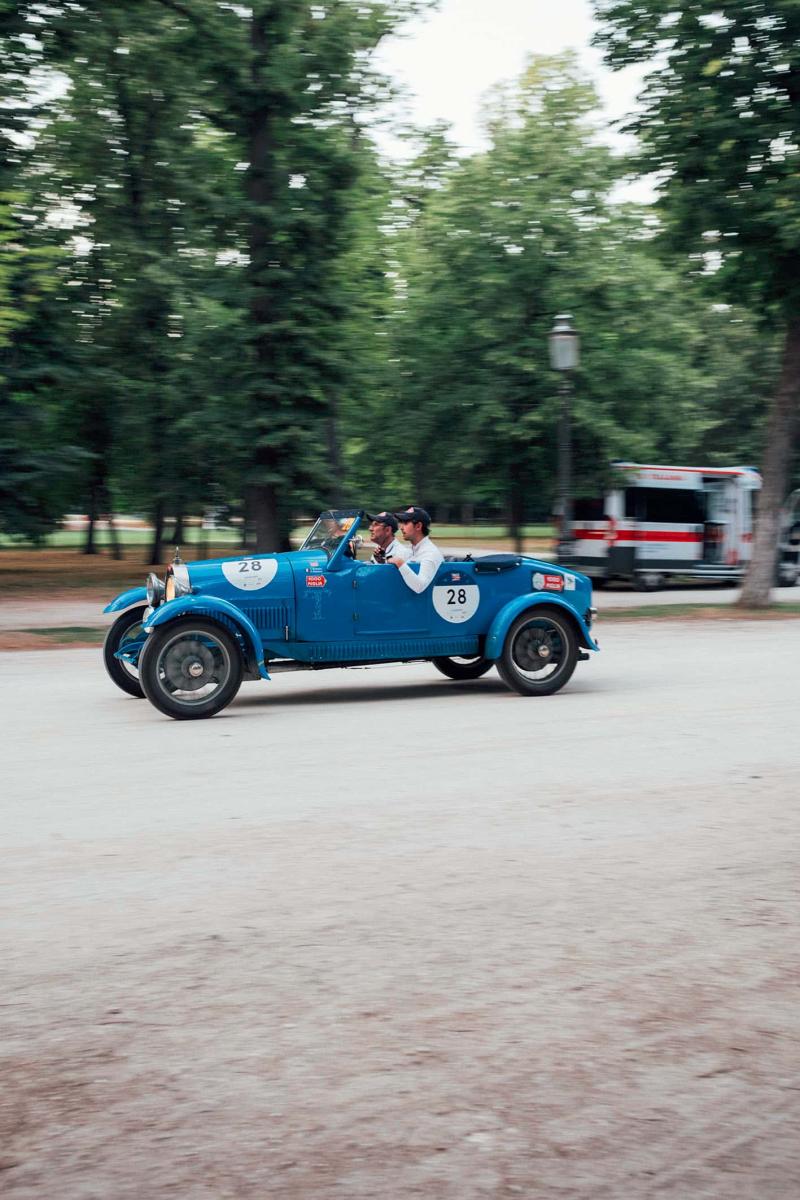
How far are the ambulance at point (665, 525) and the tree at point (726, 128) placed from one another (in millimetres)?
8986

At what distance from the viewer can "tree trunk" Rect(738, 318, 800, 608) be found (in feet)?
72.8

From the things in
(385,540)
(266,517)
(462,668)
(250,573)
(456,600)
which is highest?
(266,517)

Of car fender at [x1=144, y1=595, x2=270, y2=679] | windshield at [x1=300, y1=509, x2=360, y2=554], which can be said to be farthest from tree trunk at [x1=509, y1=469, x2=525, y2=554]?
car fender at [x1=144, y1=595, x2=270, y2=679]

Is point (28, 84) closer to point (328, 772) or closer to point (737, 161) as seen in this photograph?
point (737, 161)

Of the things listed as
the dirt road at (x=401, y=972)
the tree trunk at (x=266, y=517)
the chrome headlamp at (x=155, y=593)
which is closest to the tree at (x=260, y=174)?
the tree trunk at (x=266, y=517)

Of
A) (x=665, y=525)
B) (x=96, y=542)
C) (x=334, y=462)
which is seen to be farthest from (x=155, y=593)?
(x=96, y=542)

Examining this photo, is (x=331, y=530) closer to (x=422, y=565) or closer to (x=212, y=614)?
(x=422, y=565)

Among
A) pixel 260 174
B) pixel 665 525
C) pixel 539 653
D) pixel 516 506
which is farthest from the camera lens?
pixel 516 506

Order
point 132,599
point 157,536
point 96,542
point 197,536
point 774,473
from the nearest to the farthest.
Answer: point 132,599, point 774,473, point 157,536, point 96,542, point 197,536

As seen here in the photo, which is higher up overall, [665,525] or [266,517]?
[266,517]

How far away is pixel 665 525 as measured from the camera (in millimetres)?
31266

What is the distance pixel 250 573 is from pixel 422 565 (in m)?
1.42

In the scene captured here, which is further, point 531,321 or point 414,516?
point 531,321

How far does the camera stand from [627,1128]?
344 centimetres
